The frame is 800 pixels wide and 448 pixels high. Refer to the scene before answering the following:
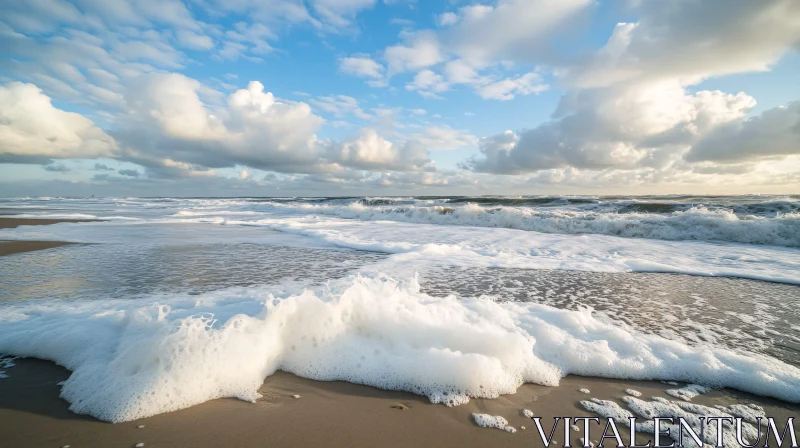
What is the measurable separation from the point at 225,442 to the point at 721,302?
602 centimetres

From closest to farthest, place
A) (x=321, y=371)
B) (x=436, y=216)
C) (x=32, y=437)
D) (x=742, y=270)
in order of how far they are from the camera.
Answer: (x=32, y=437)
(x=321, y=371)
(x=742, y=270)
(x=436, y=216)

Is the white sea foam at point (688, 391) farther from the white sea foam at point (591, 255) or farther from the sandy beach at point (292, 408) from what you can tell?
the white sea foam at point (591, 255)

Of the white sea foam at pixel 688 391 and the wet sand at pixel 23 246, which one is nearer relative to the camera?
the white sea foam at pixel 688 391

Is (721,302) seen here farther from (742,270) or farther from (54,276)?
(54,276)

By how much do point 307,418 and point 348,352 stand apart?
0.71m

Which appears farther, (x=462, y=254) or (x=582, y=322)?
(x=462, y=254)

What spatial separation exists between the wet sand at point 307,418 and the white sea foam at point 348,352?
98mm

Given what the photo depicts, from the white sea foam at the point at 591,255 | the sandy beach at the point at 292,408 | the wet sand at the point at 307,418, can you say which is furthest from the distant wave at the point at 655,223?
the wet sand at the point at 307,418

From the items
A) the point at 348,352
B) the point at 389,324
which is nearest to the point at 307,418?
the point at 348,352

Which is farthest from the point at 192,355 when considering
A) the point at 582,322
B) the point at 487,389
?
the point at 582,322

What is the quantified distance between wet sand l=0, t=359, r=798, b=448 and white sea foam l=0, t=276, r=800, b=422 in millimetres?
98

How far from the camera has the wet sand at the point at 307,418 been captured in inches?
72.8

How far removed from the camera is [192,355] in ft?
7.80

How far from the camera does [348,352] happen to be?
274cm
